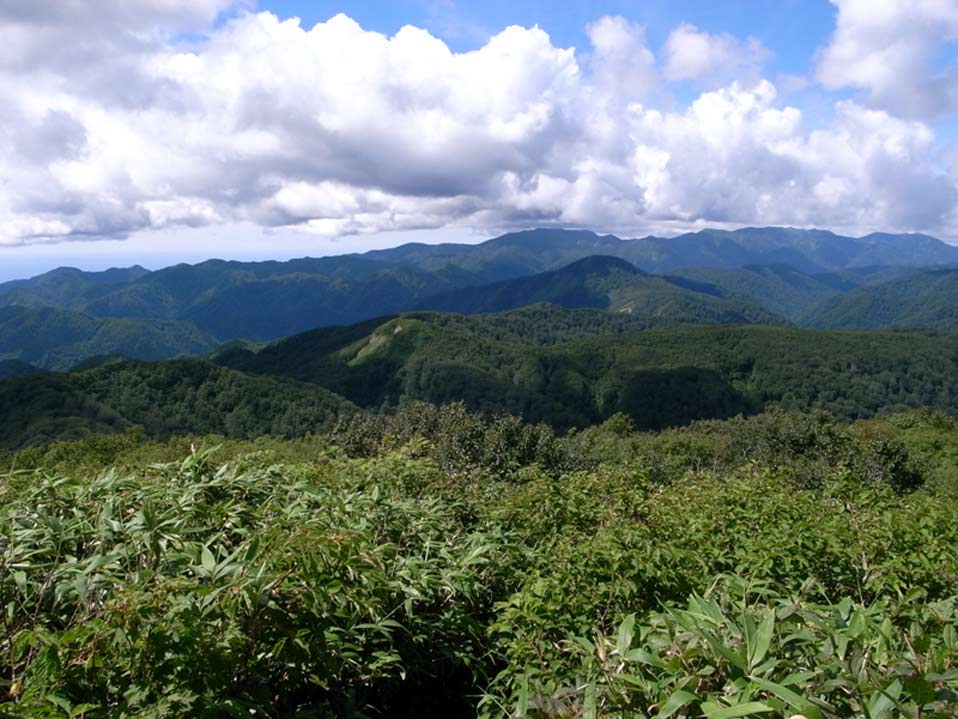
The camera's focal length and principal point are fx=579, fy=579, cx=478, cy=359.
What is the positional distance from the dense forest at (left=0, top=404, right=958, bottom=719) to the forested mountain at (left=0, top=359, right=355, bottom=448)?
11047 centimetres

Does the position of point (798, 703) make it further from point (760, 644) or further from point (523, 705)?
point (523, 705)

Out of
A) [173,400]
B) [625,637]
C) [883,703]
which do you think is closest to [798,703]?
[883,703]

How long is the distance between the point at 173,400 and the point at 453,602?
486 ft

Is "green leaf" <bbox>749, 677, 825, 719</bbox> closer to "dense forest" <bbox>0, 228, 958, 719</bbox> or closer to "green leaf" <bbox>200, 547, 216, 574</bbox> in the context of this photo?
"dense forest" <bbox>0, 228, 958, 719</bbox>

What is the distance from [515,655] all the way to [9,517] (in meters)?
3.06

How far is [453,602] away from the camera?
4.18 m

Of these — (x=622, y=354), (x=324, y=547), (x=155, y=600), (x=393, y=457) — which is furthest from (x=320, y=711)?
(x=622, y=354)

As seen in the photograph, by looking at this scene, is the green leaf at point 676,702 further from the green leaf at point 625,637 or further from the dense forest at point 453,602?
Answer: the green leaf at point 625,637

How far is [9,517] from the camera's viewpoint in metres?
3.37

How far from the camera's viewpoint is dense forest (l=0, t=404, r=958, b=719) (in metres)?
2.18

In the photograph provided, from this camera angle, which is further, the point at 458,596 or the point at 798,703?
the point at 458,596

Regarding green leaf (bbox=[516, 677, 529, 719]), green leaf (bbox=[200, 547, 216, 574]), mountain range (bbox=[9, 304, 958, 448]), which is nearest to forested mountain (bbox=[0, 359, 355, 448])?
mountain range (bbox=[9, 304, 958, 448])

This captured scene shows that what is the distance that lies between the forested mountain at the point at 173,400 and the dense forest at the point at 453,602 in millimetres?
110474

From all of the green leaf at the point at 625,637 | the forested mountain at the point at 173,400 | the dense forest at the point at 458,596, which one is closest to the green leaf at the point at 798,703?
the dense forest at the point at 458,596
